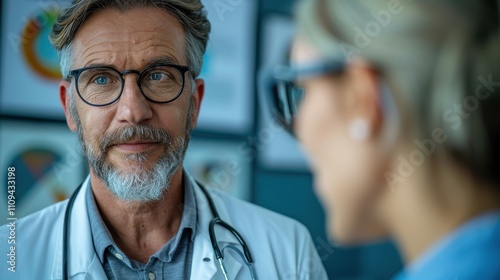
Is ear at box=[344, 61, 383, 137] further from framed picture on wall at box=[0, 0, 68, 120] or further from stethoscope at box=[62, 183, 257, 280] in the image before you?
framed picture on wall at box=[0, 0, 68, 120]

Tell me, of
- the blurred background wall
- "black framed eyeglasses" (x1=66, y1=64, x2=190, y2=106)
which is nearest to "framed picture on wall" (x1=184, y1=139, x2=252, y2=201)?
the blurred background wall

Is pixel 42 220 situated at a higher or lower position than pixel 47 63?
lower

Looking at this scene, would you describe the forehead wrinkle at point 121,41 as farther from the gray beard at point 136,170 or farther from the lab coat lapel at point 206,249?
the lab coat lapel at point 206,249

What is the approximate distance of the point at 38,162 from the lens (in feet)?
5.29

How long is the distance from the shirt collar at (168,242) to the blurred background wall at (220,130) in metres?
0.41

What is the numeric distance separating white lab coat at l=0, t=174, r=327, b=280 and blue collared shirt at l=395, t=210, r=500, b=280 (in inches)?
28.8

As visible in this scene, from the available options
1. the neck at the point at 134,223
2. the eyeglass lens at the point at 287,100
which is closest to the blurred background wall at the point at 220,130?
the neck at the point at 134,223

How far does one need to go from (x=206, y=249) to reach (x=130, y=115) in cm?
33

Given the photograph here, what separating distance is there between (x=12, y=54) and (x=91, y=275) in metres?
0.74

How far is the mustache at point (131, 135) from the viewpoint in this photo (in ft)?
3.70

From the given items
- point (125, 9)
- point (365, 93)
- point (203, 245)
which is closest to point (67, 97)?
point (125, 9)

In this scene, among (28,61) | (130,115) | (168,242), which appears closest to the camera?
(130,115)

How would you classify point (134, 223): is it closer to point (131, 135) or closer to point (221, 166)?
point (131, 135)

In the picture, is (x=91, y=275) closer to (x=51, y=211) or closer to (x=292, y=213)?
(x=51, y=211)
